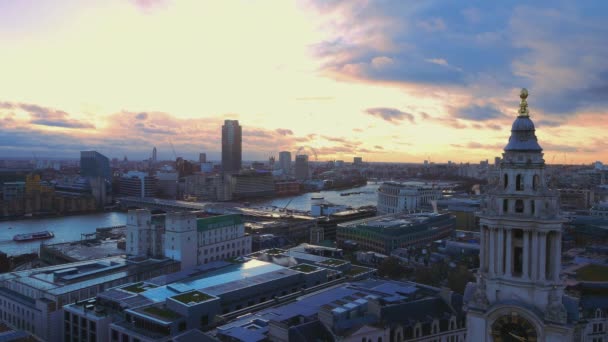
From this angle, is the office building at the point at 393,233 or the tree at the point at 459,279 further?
the office building at the point at 393,233

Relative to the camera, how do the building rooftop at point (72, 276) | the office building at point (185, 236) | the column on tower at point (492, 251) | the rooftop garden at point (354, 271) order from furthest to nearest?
the office building at point (185, 236)
the rooftop garden at point (354, 271)
the building rooftop at point (72, 276)
the column on tower at point (492, 251)

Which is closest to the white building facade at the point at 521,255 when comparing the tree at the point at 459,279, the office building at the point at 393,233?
the tree at the point at 459,279

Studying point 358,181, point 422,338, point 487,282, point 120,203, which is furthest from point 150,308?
point 358,181

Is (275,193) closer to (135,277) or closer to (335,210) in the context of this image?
(335,210)

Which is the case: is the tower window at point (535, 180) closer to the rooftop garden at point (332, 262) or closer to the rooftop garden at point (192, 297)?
the rooftop garden at point (192, 297)

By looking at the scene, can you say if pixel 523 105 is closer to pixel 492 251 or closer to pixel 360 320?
pixel 492 251

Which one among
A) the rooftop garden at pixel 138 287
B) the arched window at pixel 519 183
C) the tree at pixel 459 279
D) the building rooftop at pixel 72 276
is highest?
the arched window at pixel 519 183
